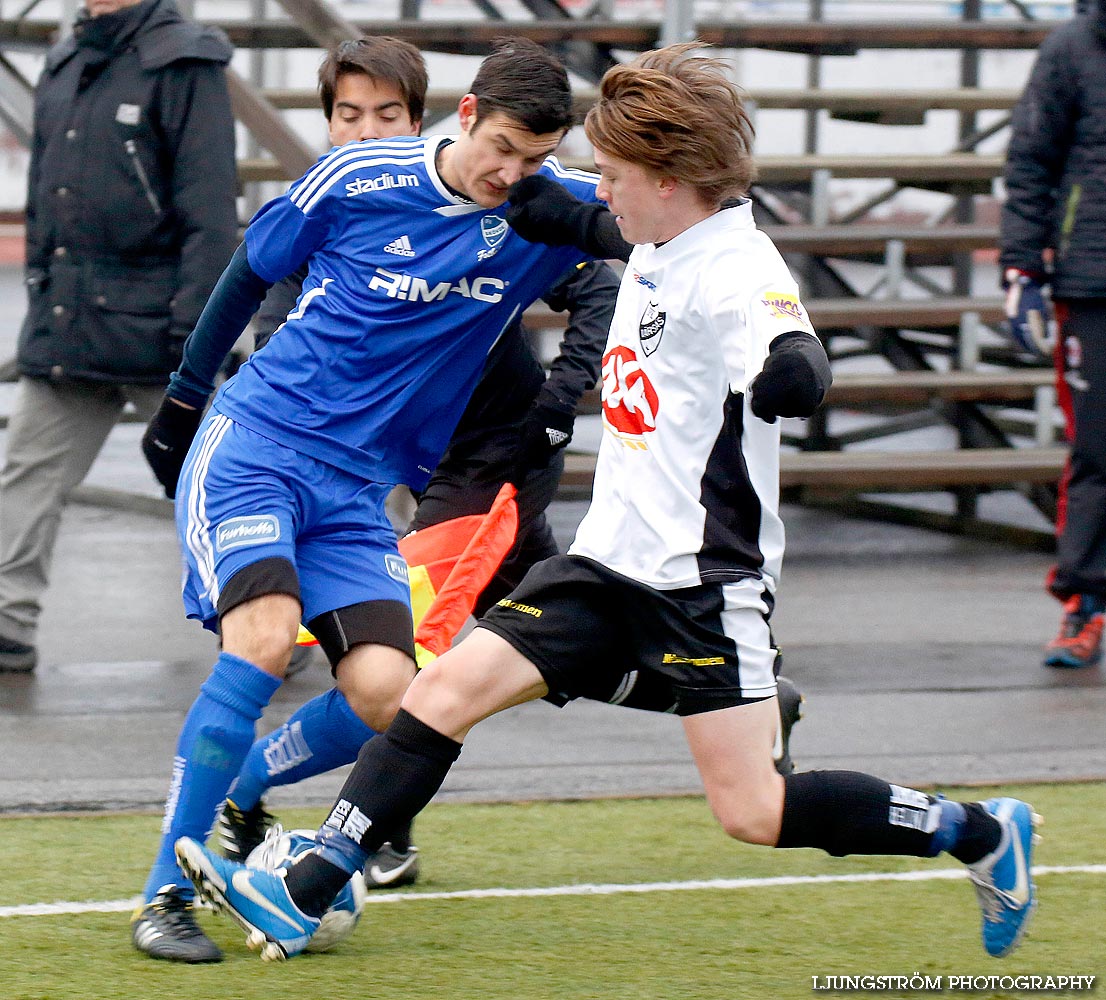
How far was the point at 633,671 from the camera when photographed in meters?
3.71

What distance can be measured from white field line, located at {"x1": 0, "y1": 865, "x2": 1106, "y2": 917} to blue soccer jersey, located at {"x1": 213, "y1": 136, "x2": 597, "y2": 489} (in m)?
0.95

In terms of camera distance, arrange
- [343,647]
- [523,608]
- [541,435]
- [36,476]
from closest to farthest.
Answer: [523,608]
[343,647]
[541,435]
[36,476]

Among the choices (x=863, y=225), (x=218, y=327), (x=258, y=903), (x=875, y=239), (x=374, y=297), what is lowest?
(x=863, y=225)

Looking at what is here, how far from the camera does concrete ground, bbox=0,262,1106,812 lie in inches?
214

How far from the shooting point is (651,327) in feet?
11.9

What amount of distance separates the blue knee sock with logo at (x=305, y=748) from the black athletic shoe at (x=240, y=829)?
20 mm

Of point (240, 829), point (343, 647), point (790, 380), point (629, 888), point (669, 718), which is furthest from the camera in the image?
point (669, 718)

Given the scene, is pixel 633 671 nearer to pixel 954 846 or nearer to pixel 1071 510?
pixel 954 846

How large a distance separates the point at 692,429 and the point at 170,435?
1424 millimetres

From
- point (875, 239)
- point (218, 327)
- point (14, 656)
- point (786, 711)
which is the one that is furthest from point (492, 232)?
point (875, 239)

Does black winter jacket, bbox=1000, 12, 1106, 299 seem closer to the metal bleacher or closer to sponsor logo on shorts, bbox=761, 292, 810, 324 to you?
the metal bleacher

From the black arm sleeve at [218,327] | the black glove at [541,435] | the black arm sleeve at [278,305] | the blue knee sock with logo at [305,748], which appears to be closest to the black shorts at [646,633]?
the blue knee sock with logo at [305,748]

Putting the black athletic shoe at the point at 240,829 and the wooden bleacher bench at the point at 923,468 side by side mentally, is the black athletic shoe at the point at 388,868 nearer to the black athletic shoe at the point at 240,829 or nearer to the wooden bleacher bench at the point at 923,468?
the black athletic shoe at the point at 240,829

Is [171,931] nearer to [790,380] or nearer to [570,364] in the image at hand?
[790,380]
